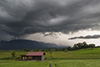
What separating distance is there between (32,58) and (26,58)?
5.34m

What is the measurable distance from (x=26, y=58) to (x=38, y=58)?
34.2 ft

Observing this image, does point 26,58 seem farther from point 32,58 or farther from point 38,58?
point 38,58

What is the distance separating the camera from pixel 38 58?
74312 mm

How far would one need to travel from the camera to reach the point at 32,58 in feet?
245

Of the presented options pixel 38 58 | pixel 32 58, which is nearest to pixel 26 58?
pixel 32 58

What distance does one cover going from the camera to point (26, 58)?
75.4m

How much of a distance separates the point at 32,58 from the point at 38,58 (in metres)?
5.10
